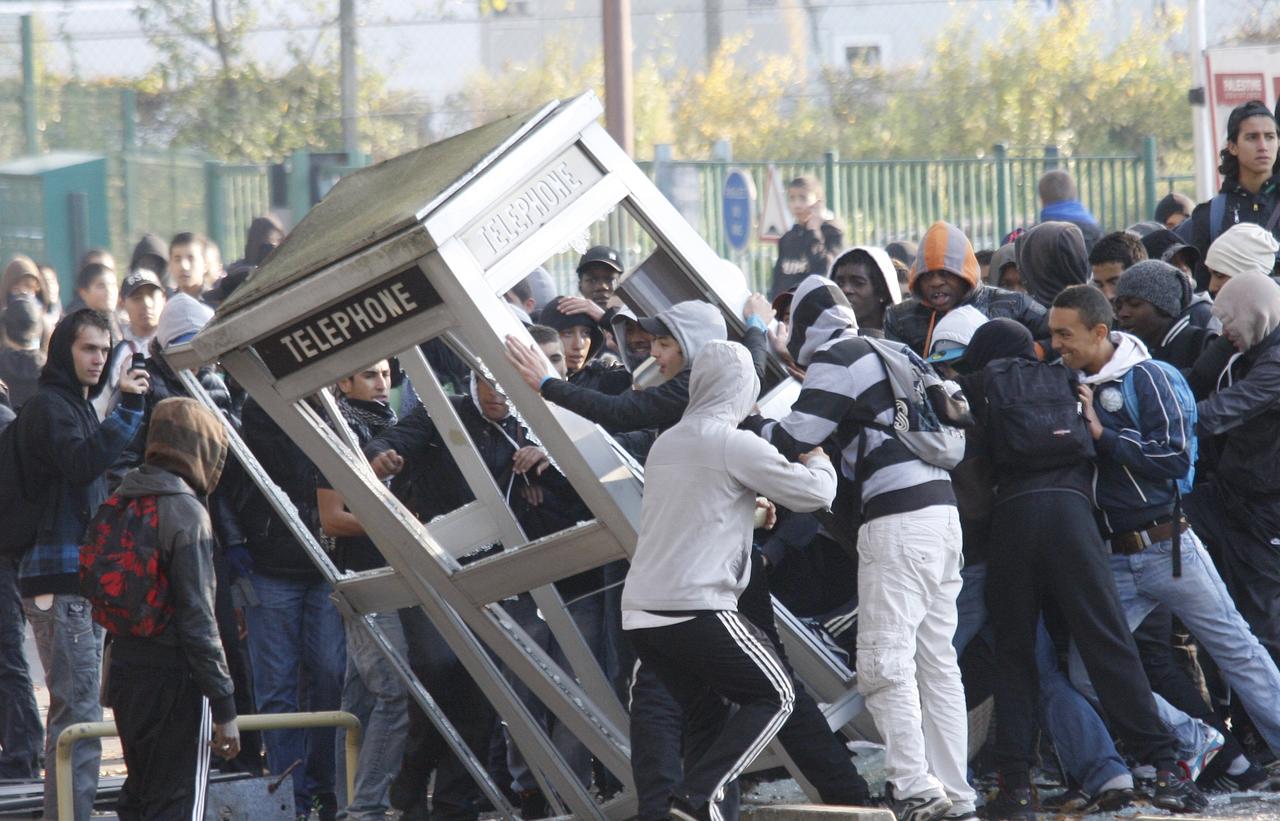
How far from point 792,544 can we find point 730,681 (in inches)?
46.0

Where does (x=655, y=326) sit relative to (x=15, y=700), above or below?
above

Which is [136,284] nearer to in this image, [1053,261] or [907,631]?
[1053,261]

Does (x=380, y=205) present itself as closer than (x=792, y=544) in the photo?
Yes

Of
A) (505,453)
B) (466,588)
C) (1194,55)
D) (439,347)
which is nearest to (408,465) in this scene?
(505,453)

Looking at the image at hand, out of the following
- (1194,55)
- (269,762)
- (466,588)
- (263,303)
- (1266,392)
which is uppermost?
(1194,55)

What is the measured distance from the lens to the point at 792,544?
658cm

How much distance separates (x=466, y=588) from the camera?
5.88 m

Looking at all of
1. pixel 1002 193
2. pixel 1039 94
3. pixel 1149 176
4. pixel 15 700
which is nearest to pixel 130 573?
pixel 15 700

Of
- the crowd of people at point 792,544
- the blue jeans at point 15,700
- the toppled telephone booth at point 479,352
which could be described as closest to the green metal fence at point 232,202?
the crowd of people at point 792,544

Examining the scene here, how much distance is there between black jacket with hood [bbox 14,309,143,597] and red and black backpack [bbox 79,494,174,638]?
1623 millimetres

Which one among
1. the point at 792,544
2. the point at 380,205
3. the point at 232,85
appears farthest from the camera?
the point at 232,85

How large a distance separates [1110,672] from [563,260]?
28.9 feet

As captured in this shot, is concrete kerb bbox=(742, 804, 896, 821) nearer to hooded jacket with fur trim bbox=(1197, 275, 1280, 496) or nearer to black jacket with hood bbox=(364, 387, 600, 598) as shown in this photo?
black jacket with hood bbox=(364, 387, 600, 598)

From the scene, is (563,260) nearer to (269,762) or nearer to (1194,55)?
(1194,55)
